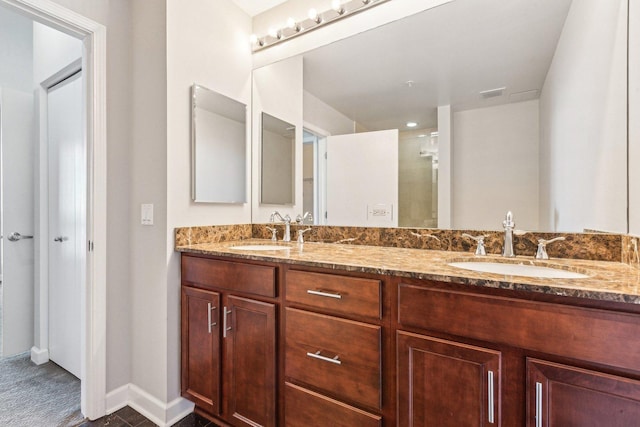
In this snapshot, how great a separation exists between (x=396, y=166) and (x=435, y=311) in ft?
2.99

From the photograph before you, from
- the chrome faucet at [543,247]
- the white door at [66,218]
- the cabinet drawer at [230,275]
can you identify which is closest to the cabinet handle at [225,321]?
the cabinet drawer at [230,275]

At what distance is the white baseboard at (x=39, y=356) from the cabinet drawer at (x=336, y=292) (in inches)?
84.2

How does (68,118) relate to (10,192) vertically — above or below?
above

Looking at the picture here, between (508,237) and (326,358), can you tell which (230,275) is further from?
(508,237)

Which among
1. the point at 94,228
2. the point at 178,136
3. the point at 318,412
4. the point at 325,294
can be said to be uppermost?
the point at 178,136

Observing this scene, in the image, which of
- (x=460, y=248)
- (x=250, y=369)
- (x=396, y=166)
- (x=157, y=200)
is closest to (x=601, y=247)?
(x=460, y=248)

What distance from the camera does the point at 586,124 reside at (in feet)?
4.03

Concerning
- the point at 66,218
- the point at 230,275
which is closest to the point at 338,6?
the point at 230,275

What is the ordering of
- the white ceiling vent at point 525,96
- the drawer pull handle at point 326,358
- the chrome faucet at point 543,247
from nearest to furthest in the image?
1. the drawer pull handle at point 326,358
2. the chrome faucet at point 543,247
3. the white ceiling vent at point 525,96

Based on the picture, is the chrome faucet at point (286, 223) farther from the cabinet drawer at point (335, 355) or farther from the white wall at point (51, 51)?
the white wall at point (51, 51)

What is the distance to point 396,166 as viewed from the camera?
65.7 inches

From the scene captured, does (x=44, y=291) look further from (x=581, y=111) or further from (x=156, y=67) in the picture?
(x=581, y=111)

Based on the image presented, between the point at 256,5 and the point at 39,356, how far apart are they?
9.32ft

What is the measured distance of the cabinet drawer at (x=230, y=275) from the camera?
1.32 meters
